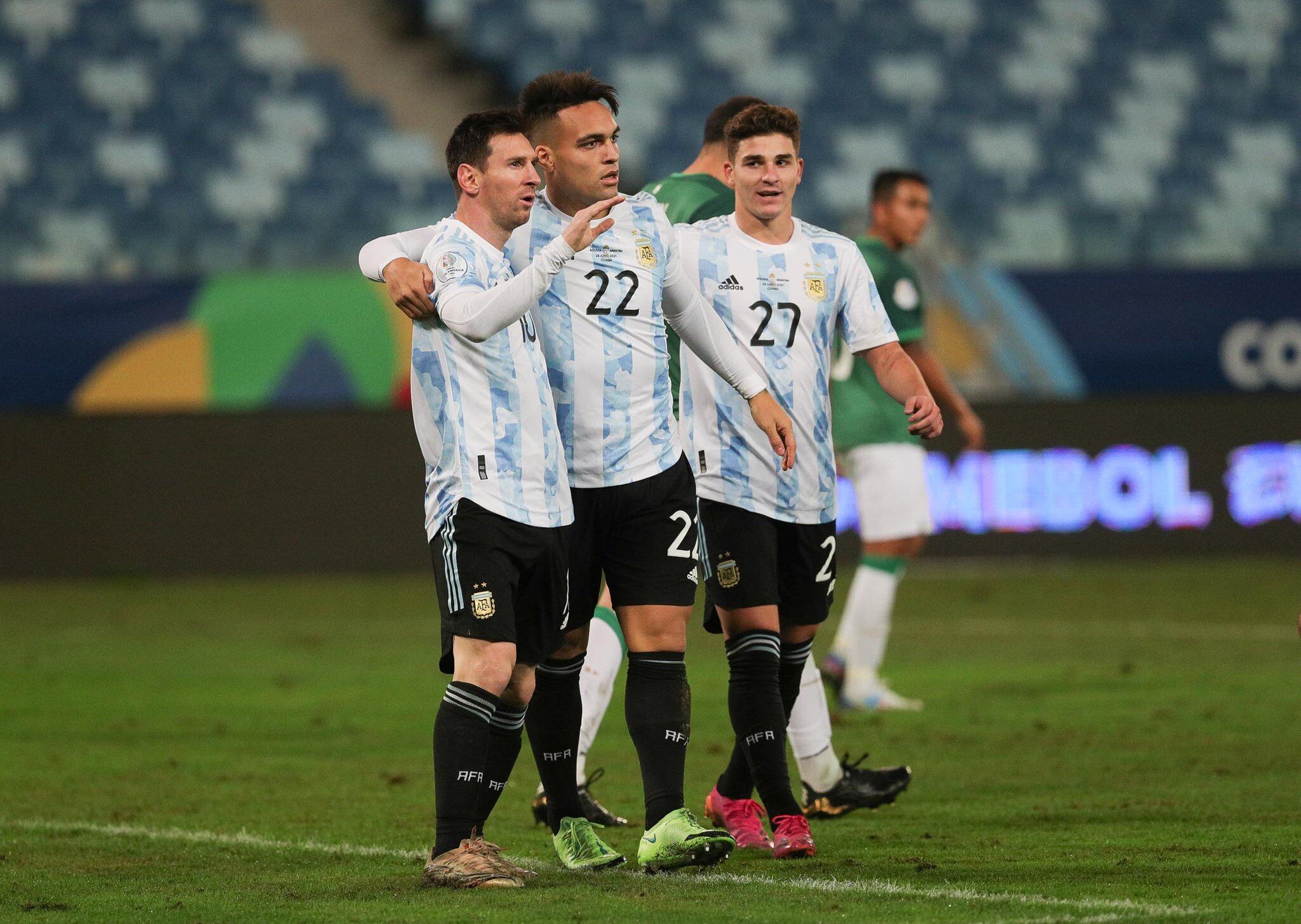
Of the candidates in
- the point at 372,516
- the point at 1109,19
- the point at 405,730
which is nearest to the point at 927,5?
the point at 1109,19

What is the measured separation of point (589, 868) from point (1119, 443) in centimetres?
1155

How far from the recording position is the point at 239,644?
1152cm

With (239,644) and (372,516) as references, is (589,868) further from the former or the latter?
(372,516)

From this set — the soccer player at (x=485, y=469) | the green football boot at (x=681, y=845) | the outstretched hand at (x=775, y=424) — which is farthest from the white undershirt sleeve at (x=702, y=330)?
the green football boot at (x=681, y=845)

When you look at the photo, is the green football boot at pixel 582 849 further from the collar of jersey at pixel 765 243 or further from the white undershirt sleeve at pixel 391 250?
the collar of jersey at pixel 765 243

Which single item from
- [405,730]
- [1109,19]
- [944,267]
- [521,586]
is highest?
[1109,19]

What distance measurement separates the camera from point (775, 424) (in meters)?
5.10

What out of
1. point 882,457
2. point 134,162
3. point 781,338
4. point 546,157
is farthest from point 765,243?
point 134,162

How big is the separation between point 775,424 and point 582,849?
1.23 meters

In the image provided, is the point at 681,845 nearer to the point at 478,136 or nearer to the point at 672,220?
the point at 478,136

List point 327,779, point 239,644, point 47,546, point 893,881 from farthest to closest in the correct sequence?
point 47,546 → point 239,644 → point 327,779 → point 893,881

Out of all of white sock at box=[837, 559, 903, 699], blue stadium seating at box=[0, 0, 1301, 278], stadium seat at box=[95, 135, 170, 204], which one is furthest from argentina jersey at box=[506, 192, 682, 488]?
stadium seat at box=[95, 135, 170, 204]

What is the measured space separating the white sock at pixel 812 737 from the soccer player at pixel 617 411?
944 millimetres

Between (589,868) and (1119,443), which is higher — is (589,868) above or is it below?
below
